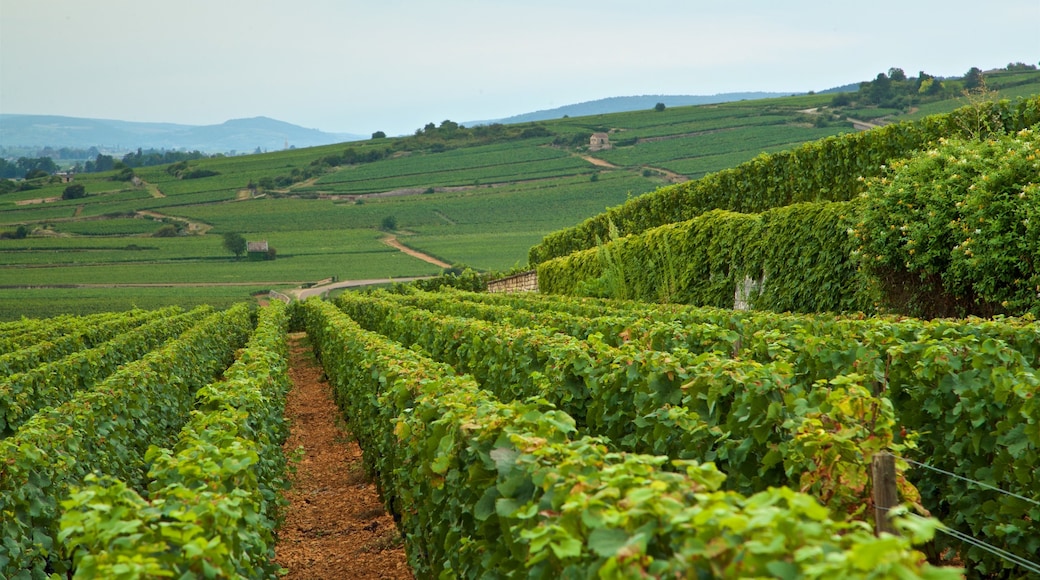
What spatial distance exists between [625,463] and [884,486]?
99cm

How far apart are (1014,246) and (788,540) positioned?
9387mm

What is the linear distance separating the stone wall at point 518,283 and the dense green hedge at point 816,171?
5999mm

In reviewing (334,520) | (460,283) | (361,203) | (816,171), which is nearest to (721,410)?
(334,520)

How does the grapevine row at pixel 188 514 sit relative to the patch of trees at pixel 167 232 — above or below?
above

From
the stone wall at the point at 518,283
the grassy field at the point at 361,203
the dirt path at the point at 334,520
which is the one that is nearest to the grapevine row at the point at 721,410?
the dirt path at the point at 334,520

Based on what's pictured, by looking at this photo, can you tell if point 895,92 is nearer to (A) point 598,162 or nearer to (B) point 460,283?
(A) point 598,162

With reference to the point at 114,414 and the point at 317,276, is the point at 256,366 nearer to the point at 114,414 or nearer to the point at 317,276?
the point at 114,414

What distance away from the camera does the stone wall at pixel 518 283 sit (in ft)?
109

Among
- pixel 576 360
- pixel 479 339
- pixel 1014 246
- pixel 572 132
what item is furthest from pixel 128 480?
pixel 572 132

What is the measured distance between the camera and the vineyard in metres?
2.54

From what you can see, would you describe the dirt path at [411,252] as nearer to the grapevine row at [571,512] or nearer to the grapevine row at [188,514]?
the grapevine row at [188,514]

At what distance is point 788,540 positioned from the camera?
2.22 m

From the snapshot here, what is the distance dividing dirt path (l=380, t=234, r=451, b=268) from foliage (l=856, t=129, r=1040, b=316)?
59.7 m

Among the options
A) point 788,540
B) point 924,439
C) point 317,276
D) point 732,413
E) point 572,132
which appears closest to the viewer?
point 788,540
